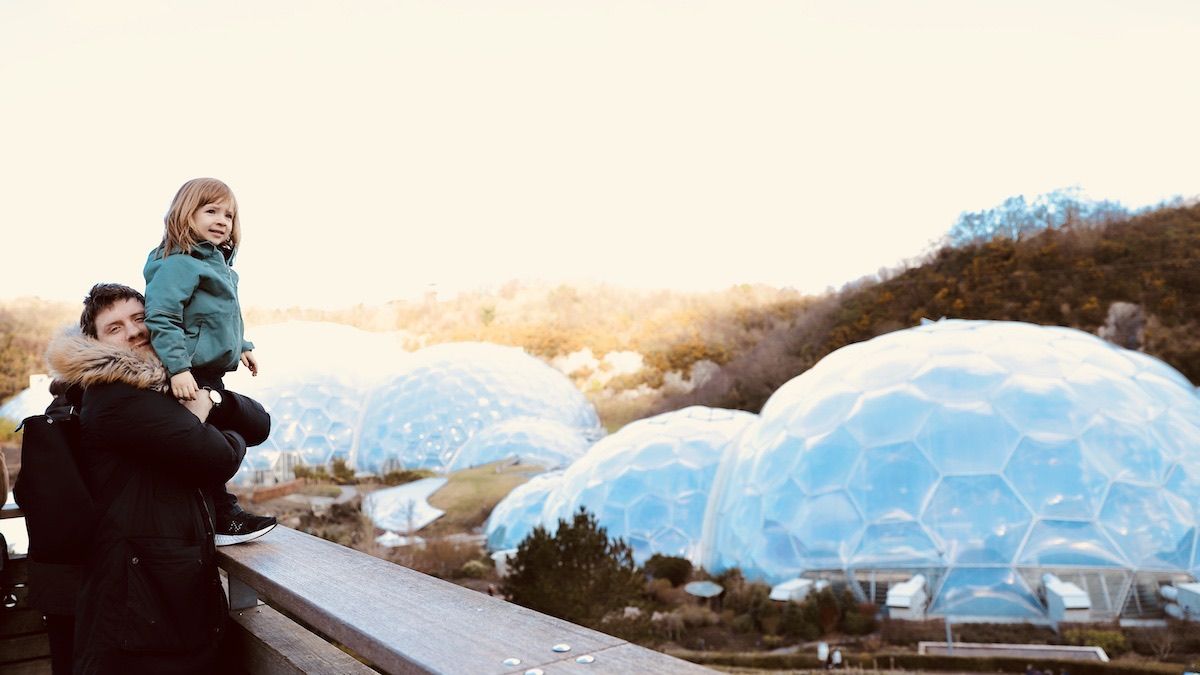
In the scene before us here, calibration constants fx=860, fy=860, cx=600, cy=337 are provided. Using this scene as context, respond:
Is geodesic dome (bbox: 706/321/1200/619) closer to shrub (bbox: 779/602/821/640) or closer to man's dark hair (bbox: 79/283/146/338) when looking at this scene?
shrub (bbox: 779/602/821/640)

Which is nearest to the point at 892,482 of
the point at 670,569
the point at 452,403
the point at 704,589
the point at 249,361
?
the point at 704,589

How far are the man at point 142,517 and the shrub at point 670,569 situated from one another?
8.16 metres

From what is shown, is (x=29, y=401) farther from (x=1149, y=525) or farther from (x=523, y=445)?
(x=1149, y=525)

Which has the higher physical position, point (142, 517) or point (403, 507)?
point (142, 517)

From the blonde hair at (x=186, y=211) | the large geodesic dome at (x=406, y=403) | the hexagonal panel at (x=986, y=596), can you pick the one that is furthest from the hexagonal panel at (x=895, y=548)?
the large geodesic dome at (x=406, y=403)

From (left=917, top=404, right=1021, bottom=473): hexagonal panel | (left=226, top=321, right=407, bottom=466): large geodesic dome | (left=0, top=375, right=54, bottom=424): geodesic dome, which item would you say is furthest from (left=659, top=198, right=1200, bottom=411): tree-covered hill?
(left=0, top=375, right=54, bottom=424): geodesic dome

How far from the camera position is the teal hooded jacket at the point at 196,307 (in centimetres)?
192

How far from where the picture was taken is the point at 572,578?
7.38 m

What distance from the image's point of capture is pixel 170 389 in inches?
70.2

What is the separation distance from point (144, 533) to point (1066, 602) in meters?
7.58

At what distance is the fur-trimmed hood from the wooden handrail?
44cm

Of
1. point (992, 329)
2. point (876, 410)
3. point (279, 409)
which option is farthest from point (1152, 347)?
point (279, 409)

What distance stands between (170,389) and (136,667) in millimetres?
539

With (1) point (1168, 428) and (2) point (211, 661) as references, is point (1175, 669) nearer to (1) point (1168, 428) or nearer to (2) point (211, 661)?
(1) point (1168, 428)
